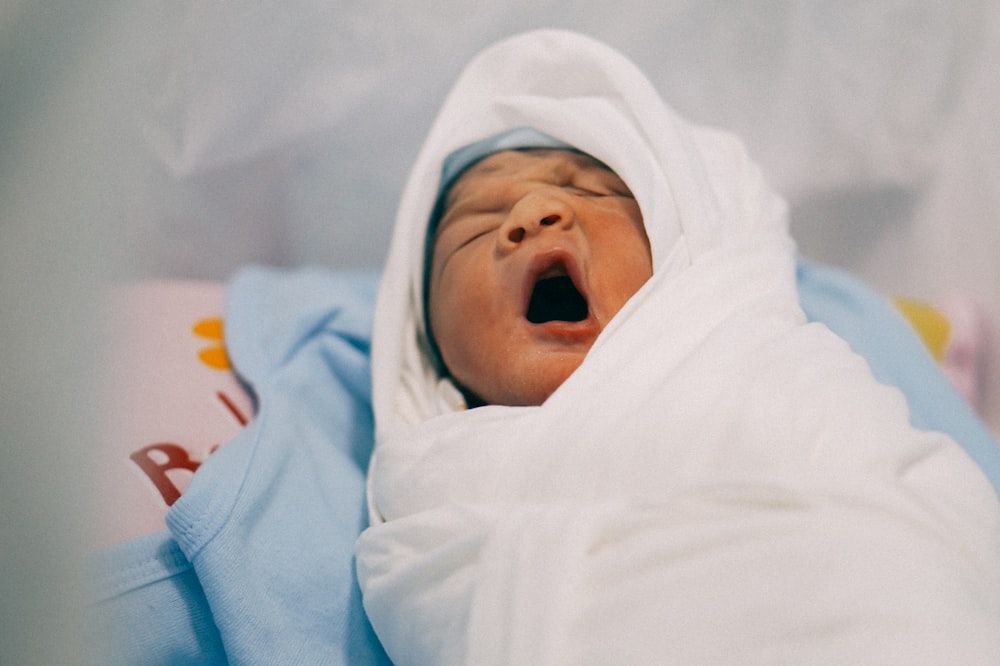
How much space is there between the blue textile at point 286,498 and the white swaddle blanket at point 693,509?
2.5 inches

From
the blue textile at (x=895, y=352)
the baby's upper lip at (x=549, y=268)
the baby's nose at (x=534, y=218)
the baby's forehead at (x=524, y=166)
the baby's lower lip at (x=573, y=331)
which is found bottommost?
the blue textile at (x=895, y=352)

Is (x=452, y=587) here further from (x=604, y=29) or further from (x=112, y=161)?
(x=604, y=29)

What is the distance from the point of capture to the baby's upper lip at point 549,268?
2.31ft

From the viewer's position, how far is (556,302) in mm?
797

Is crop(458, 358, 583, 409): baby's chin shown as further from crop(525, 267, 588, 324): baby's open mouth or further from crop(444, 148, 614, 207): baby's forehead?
crop(444, 148, 614, 207): baby's forehead

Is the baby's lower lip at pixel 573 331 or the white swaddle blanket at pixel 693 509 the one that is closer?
the white swaddle blanket at pixel 693 509

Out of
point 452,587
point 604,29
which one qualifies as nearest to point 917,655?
point 452,587

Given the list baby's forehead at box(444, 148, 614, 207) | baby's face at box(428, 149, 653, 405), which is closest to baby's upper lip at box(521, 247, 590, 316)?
baby's face at box(428, 149, 653, 405)

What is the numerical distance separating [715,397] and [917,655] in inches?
7.2

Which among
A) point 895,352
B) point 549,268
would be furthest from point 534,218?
point 895,352

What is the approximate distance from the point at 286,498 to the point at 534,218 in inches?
12.2

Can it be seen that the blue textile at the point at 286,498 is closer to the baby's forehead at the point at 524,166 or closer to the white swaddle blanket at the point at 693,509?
the white swaddle blanket at the point at 693,509

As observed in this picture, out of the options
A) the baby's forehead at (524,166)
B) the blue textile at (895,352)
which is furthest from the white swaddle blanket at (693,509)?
the blue textile at (895,352)

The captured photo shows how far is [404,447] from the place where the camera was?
664 mm
